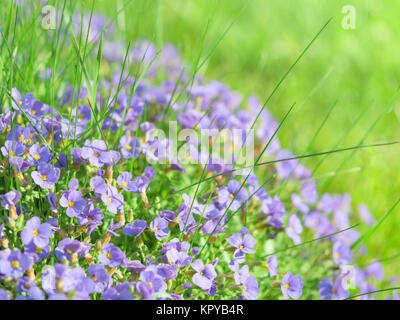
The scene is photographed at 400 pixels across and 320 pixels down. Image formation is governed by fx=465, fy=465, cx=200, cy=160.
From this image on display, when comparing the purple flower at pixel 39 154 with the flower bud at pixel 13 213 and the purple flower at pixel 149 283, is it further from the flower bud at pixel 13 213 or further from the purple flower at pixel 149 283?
the purple flower at pixel 149 283

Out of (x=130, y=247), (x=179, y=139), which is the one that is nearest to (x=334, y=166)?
(x=179, y=139)

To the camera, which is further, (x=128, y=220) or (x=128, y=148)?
(x=128, y=148)

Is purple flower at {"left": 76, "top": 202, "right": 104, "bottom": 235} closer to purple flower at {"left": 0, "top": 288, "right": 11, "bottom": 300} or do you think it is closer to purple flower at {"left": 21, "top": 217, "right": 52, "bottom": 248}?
purple flower at {"left": 21, "top": 217, "right": 52, "bottom": 248}

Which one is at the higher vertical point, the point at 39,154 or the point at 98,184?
the point at 39,154

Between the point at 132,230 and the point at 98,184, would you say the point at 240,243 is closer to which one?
Answer: the point at 132,230

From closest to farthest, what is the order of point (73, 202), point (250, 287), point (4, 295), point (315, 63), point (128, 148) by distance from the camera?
1. point (4, 295)
2. point (73, 202)
3. point (250, 287)
4. point (128, 148)
5. point (315, 63)

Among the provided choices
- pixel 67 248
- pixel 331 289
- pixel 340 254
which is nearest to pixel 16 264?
pixel 67 248
